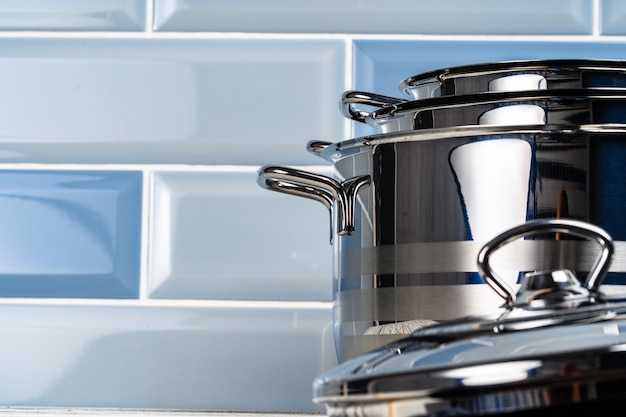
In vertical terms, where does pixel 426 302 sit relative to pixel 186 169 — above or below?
below

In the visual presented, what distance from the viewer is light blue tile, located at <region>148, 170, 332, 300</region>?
0.93 meters

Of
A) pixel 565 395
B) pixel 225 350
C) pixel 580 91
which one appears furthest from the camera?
pixel 225 350

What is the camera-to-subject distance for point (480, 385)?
0.34 metres

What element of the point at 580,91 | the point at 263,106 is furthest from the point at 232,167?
the point at 580,91

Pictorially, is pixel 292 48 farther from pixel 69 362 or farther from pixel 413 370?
pixel 413 370

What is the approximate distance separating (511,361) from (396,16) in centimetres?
66

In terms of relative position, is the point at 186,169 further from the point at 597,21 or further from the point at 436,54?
the point at 597,21

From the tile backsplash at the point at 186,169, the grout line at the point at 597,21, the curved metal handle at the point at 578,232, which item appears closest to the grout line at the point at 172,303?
the tile backsplash at the point at 186,169

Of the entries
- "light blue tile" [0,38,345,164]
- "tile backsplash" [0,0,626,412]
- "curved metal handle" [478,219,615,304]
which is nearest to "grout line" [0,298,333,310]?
"tile backsplash" [0,0,626,412]

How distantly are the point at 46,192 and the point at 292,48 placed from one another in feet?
0.94

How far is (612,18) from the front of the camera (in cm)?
95

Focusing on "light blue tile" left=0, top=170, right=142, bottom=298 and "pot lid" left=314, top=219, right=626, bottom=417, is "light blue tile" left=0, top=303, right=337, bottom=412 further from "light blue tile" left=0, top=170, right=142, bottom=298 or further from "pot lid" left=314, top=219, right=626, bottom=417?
"pot lid" left=314, top=219, right=626, bottom=417

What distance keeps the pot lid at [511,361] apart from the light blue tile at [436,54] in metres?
0.55

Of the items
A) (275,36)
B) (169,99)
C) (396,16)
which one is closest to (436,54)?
A: (396,16)
